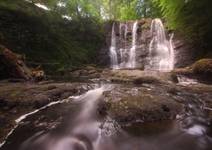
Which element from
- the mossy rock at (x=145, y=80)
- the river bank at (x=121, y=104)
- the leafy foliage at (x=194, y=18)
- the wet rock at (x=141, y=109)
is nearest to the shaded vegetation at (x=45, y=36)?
the mossy rock at (x=145, y=80)

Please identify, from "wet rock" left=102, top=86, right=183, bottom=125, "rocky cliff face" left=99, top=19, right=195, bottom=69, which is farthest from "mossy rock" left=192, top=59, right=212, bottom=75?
"wet rock" left=102, top=86, right=183, bottom=125

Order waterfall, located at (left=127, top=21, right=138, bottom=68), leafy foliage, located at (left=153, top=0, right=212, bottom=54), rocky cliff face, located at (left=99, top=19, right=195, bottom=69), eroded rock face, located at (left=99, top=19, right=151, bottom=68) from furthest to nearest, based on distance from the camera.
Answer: eroded rock face, located at (left=99, top=19, right=151, bottom=68) < waterfall, located at (left=127, top=21, right=138, bottom=68) < rocky cliff face, located at (left=99, top=19, right=195, bottom=69) < leafy foliage, located at (left=153, top=0, right=212, bottom=54)

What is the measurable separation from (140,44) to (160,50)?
6.87ft

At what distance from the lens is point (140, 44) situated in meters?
17.7

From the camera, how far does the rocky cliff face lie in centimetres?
1479

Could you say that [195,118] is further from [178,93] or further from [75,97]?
[75,97]

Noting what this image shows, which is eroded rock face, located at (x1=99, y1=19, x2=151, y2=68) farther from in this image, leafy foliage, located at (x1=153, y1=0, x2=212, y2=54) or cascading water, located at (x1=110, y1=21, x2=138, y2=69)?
leafy foliage, located at (x1=153, y1=0, x2=212, y2=54)

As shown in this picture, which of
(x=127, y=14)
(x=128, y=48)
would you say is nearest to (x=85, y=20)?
(x=128, y=48)

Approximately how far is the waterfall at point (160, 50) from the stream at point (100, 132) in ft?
37.3

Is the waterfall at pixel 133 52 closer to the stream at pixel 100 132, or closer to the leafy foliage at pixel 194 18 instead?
the leafy foliage at pixel 194 18

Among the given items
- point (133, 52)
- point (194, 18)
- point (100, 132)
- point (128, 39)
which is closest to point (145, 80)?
point (100, 132)

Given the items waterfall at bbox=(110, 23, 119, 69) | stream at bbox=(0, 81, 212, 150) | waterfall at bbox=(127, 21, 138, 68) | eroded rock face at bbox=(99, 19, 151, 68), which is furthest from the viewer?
waterfall at bbox=(110, 23, 119, 69)

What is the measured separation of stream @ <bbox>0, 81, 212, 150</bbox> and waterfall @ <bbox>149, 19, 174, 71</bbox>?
11379 millimetres

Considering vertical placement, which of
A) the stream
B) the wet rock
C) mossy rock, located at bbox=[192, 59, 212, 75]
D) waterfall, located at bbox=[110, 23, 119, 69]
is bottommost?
the stream
